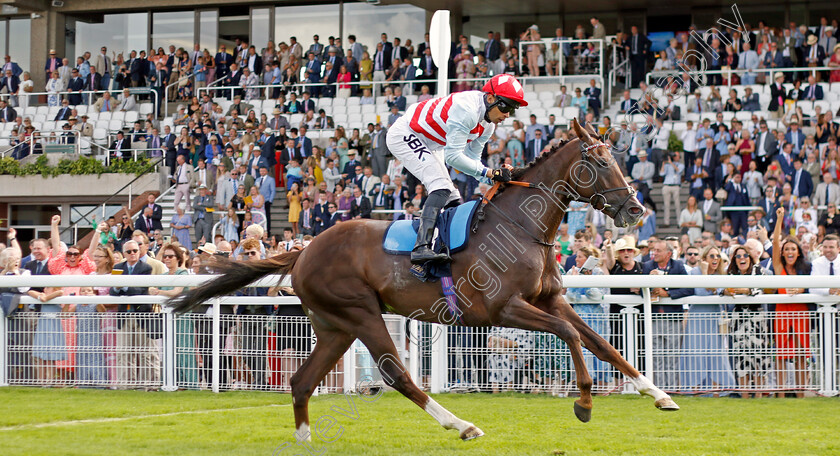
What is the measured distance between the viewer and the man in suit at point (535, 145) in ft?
49.8

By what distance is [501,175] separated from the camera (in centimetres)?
586

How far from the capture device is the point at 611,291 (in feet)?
27.1

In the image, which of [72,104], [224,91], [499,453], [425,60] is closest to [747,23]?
[425,60]

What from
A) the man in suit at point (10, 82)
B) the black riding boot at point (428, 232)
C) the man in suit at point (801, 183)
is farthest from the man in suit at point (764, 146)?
the man in suit at point (10, 82)

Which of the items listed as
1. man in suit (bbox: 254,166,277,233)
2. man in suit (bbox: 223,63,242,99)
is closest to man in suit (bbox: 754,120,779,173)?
man in suit (bbox: 254,166,277,233)

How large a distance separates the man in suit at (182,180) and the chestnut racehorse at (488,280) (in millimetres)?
11818

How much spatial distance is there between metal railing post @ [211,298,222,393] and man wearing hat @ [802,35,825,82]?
12707 millimetres

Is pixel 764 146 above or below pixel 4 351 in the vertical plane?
above

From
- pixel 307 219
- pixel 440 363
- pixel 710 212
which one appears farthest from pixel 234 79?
pixel 440 363

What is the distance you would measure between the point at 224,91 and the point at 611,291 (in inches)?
604

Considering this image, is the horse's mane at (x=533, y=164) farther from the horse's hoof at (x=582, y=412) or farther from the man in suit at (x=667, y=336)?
the man in suit at (x=667, y=336)

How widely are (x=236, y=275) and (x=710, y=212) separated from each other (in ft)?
29.4

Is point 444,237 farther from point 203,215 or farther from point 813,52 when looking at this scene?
point 813,52

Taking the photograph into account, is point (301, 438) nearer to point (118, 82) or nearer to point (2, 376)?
point (2, 376)
